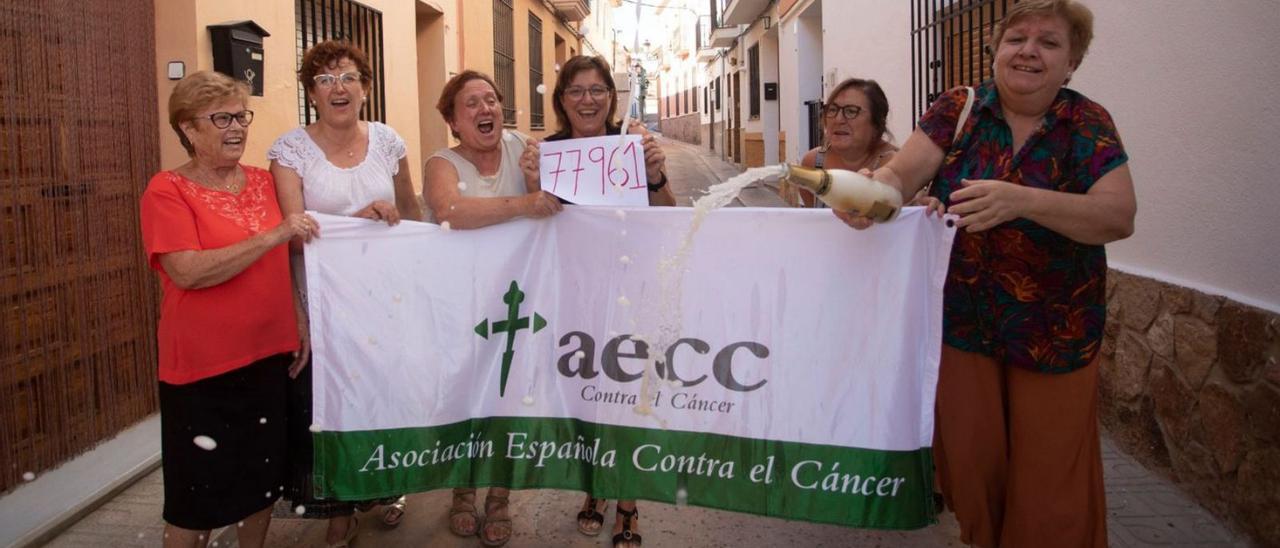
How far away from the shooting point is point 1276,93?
299 centimetres

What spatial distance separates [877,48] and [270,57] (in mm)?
5646

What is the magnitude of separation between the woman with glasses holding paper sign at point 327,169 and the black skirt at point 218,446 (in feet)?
0.59

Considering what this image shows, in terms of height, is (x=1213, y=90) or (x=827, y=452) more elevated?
(x=1213, y=90)

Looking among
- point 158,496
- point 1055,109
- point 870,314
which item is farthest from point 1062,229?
point 158,496

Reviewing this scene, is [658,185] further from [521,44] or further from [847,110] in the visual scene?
[521,44]

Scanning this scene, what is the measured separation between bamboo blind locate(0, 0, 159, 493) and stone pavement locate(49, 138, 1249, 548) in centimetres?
49

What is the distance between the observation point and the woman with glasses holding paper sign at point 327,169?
2.92m

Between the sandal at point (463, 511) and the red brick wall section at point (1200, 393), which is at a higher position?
the red brick wall section at point (1200, 393)

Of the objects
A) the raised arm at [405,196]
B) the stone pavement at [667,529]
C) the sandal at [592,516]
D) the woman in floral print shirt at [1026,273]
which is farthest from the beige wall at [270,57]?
the woman in floral print shirt at [1026,273]

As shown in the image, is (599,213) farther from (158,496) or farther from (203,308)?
(158,496)

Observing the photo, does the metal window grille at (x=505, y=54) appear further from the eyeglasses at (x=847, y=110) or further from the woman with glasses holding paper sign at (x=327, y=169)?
the woman with glasses holding paper sign at (x=327, y=169)

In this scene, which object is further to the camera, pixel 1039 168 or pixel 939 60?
pixel 939 60

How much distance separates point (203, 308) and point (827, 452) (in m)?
1.87

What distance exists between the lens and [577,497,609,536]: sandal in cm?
336
